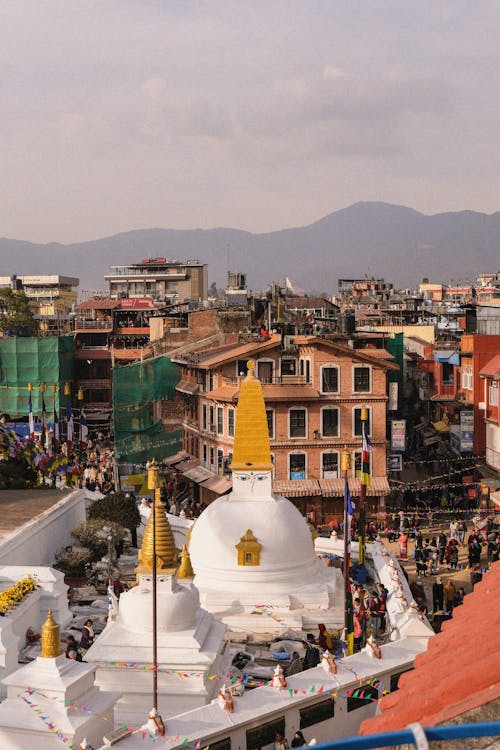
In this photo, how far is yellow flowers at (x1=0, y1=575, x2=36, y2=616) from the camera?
24.4 m

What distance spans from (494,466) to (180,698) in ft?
99.3

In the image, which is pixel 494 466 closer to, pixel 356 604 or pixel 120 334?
pixel 356 604

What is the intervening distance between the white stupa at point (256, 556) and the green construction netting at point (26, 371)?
1647 inches

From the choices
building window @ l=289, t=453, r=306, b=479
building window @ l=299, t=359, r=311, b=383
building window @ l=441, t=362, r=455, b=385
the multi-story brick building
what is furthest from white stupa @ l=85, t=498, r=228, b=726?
building window @ l=441, t=362, r=455, b=385

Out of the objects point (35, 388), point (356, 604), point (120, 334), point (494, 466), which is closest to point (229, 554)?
point (356, 604)

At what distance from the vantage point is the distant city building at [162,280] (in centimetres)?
12338

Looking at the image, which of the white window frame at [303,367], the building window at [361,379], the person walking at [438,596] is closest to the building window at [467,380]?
the building window at [361,379]

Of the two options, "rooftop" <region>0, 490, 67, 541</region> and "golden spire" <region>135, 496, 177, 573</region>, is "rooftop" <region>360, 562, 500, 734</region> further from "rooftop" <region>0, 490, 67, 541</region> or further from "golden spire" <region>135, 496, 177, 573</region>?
"rooftop" <region>0, 490, 67, 541</region>

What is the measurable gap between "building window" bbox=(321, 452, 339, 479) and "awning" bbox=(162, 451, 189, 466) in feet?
34.9

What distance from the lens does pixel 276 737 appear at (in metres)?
17.1

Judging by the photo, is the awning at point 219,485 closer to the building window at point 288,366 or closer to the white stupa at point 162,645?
the building window at point 288,366

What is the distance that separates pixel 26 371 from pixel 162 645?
5244 centimetres

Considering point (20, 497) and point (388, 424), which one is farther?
point (388, 424)

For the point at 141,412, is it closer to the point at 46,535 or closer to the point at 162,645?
the point at 46,535
